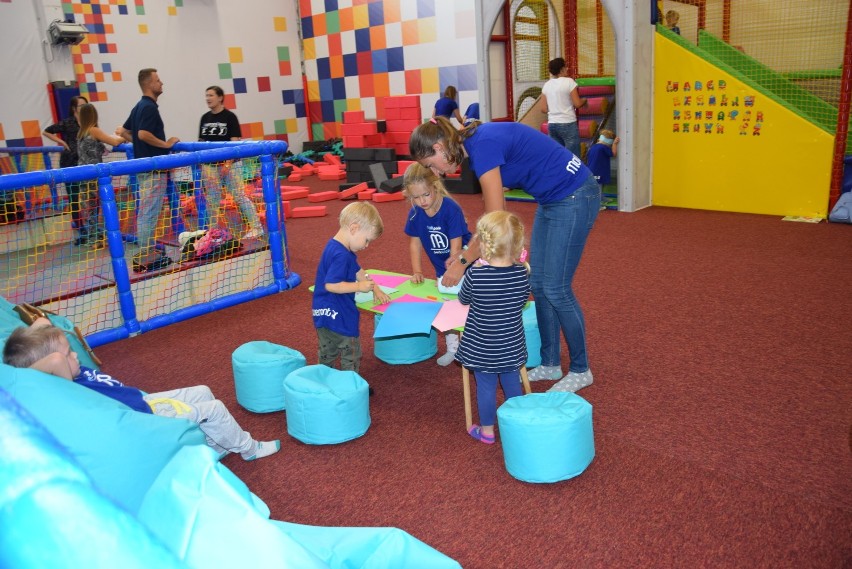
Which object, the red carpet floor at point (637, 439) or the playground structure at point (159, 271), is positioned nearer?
the red carpet floor at point (637, 439)

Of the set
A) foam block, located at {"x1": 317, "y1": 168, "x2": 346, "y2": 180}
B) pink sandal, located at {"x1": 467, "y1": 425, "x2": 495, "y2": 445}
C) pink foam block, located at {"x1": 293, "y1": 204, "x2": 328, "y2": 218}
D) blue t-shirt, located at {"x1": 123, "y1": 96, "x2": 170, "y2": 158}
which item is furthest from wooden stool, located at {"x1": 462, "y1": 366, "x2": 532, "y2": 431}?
foam block, located at {"x1": 317, "y1": 168, "x2": 346, "y2": 180}

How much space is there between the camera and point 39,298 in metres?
5.05

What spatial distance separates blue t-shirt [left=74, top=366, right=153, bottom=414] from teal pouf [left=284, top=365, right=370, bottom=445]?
69 centimetres

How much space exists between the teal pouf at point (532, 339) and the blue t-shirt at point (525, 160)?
73 centimetres

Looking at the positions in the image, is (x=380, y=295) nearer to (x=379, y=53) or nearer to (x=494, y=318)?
(x=494, y=318)

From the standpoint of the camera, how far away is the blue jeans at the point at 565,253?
308 centimetres

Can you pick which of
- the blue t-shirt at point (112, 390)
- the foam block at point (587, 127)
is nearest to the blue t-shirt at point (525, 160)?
the blue t-shirt at point (112, 390)

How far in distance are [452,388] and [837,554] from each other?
178 cm

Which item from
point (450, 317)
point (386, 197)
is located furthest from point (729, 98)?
point (450, 317)

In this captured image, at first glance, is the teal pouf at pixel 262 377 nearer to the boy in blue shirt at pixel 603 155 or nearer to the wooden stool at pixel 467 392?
the wooden stool at pixel 467 392

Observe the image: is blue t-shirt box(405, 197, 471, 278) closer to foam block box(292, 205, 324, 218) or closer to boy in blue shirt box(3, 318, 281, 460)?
boy in blue shirt box(3, 318, 281, 460)

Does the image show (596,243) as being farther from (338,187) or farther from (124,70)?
(124,70)

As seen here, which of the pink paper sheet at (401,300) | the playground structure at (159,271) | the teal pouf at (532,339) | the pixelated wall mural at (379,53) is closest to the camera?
the pink paper sheet at (401,300)

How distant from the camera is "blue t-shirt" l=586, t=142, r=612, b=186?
7.51 meters
